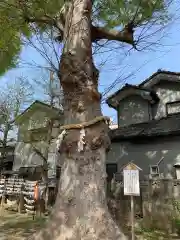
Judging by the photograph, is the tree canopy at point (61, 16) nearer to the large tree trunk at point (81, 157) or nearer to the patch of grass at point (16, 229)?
the large tree trunk at point (81, 157)

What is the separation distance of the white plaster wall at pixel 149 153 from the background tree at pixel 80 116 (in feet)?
21.6

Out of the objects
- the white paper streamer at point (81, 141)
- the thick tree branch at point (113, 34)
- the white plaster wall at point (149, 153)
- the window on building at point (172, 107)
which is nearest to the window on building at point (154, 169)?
the white plaster wall at point (149, 153)

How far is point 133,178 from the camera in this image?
5.52 metres

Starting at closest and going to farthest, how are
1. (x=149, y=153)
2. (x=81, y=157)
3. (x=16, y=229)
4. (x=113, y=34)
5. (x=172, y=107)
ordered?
(x=81, y=157) < (x=113, y=34) < (x=16, y=229) < (x=149, y=153) < (x=172, y=107)

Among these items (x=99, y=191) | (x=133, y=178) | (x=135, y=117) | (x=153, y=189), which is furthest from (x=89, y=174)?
(x=135, y=117)

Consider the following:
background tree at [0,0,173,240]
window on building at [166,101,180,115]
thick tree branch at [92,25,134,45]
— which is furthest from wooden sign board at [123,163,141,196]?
window on building at [166,101,180,115]

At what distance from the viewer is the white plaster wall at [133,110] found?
14.7 metres

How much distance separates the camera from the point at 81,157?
480 centimetres

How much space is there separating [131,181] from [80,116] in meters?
1.89

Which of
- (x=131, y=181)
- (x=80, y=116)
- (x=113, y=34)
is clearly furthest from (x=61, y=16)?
(x=131, y=181)

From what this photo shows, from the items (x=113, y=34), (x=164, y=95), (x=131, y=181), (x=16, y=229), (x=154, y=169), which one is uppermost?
(x=164, y=95)

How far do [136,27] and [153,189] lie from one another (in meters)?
5.17

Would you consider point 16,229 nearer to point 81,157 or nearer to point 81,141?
point 81,157

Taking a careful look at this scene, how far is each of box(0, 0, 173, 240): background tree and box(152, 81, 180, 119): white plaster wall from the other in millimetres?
7163
